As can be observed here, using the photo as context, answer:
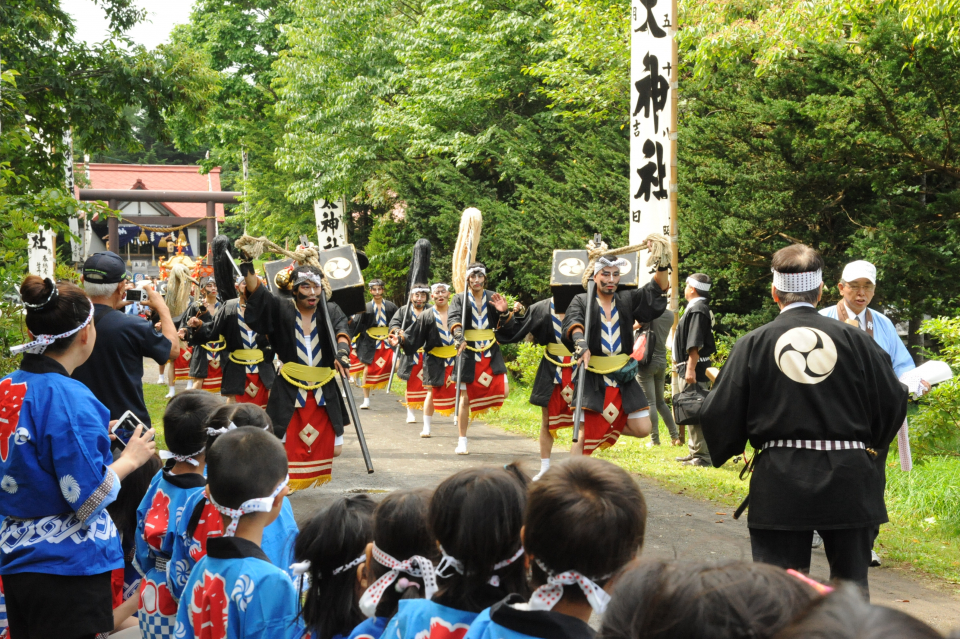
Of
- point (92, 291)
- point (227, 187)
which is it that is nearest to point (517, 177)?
point (92, 291)

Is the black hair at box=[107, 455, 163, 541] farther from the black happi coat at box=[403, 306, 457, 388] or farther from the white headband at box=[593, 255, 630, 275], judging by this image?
the black happi coat at box=[403, 306, 457, 388]

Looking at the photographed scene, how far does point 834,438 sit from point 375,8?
53.8 feet

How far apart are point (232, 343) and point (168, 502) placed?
6315mm

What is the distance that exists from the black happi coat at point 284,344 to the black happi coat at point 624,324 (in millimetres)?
2003

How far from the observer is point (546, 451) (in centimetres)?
732

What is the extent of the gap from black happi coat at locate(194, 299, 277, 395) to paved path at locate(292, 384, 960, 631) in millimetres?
1271

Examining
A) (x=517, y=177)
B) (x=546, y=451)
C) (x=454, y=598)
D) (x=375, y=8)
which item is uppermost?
A: (x=375, y=8)

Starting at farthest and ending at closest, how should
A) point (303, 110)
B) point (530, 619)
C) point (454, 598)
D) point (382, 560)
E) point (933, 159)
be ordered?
point (303, 110)
point (933, 159)
point (382, 560)
point (454, 598)
point (530, 619)

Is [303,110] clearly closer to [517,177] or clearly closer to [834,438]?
[517,177]

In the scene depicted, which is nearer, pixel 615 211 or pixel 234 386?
pixel 234 386

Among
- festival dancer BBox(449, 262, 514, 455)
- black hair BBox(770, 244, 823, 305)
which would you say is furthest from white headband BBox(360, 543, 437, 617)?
festival dancer BBox(449, 262, 514, 455)

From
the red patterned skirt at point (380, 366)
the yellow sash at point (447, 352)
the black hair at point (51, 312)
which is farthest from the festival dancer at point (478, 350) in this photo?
the black hair at point (51, 312)

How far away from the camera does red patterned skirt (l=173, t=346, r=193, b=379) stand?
47.1ft

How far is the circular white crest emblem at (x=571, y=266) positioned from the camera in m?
7.69
